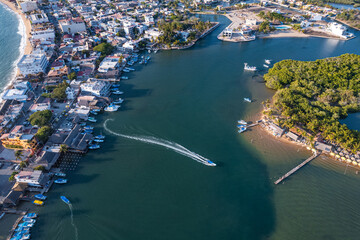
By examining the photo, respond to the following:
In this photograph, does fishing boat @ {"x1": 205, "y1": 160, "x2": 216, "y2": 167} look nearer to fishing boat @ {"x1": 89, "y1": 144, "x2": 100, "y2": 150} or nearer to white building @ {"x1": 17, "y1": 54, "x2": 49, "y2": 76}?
fishing boat @ {"x1": 89, "y1": 144, "x2": 100, "y2": 150}

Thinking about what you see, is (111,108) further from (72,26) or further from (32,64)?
(72,26)

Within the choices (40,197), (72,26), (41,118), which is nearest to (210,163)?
(40,197)

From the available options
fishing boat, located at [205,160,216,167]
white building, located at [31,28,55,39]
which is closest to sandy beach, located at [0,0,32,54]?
white building, located at [31,28,55,39]

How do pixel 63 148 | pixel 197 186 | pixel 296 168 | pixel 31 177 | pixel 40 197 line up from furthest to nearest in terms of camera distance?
pixel 63 148 → pixel 296 168 → pixel 197 186 → pixel 31 177 → pixel 40 197

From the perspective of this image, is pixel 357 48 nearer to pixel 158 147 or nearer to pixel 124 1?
pixel 158 147

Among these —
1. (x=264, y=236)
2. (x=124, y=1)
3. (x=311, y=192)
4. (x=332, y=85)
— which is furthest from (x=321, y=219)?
(x=124, y=1)
